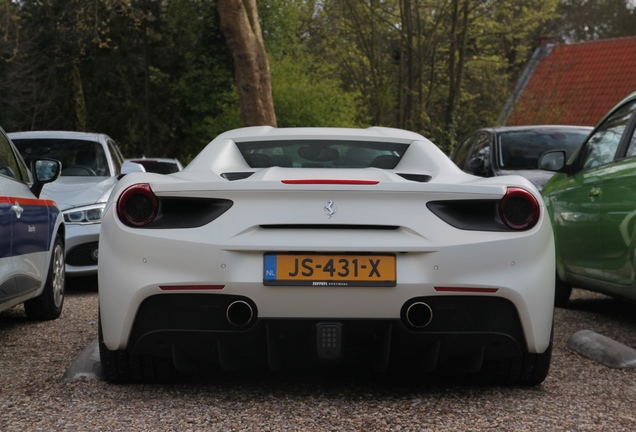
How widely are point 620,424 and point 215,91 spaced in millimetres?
43886

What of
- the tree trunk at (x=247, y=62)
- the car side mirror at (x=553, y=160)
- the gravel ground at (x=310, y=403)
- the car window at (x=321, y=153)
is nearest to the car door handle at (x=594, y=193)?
the car side mirror at (x=553, y=160)

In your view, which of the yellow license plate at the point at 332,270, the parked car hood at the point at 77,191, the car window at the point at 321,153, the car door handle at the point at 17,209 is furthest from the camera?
the parked car hood at the point at 77,191

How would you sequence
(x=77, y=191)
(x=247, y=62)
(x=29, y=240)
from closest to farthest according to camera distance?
(x=29, y=240) → (x=77, y=191) → (x=247, y=62)

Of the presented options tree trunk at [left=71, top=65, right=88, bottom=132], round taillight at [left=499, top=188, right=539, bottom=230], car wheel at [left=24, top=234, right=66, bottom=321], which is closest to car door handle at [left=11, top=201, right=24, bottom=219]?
car wheel at [left=24, top=234, right=66, bottom=321]

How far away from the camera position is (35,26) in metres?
47.1

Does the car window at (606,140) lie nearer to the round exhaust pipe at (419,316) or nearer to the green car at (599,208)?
the green car at (599,208)

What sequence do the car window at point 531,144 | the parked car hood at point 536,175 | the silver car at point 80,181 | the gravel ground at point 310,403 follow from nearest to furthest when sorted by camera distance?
the gravel ground at point 310,403, the silver car at point 80,181, the parked car hood at point 536,175, the car window at point 531,144

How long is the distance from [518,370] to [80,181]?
7.09 meters

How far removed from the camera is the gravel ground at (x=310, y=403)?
435 cm

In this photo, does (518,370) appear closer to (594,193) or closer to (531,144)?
(594,193)

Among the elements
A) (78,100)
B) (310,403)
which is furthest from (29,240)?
(78,100)

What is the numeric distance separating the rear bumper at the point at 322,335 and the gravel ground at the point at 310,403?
0.20 meters

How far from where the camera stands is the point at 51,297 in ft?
25.6

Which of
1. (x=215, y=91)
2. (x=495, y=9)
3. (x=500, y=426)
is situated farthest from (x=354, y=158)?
(x=215, y=91)
